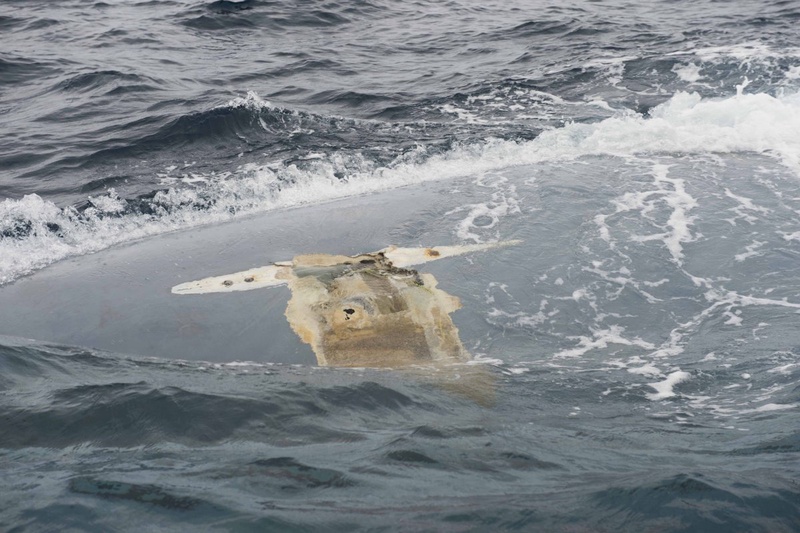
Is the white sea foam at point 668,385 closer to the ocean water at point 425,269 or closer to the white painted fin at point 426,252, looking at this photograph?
the ocean water at point 425,269

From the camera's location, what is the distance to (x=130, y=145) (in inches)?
458

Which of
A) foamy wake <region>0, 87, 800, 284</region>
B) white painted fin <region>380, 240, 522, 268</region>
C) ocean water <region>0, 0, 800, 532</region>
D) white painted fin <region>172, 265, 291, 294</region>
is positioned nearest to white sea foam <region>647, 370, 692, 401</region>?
ocean water <region>0, 0, 800, 532</region>

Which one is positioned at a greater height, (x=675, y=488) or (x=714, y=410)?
(x=675, y=488)

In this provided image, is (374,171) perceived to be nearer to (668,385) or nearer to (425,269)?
(425,269)

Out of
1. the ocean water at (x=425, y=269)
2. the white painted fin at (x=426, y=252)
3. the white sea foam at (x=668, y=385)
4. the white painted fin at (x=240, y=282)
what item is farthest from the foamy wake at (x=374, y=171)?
the white sea foam at (x=668, y=385)

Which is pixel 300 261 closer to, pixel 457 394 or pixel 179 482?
pixel 457 394

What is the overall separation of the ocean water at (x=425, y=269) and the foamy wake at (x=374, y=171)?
0.05 meters

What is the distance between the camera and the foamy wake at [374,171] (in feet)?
28.9

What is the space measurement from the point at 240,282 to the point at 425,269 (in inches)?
62.4

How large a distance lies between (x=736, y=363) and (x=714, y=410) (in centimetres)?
83

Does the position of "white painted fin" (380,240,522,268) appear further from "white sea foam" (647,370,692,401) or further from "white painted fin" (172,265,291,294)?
"white sea foam" (647,370,692,401)

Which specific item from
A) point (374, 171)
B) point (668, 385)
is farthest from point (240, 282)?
point (374, 171)

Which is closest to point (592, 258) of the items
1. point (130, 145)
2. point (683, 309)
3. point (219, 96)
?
point (683, 309)

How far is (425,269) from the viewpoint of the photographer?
23.4 feet
